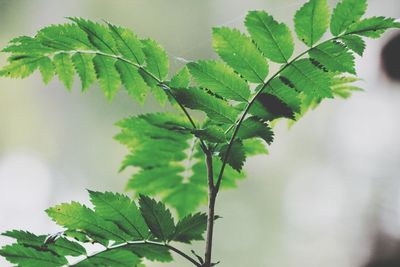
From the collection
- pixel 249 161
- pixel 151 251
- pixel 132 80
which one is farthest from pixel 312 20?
pixel 249 161

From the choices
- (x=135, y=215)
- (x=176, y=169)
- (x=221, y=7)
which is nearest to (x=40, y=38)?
(x=135, y=215)

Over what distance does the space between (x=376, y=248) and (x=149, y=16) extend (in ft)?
7.96

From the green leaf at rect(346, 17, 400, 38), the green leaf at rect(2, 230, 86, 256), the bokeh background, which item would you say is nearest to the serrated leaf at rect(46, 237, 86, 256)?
the green leaf at rect(2, 230, 86, 256)

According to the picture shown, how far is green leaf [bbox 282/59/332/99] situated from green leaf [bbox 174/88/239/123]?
0.42 feet

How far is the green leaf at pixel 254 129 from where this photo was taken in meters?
0.77

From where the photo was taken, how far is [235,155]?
0.78 m

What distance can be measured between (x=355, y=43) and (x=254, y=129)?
0.24m

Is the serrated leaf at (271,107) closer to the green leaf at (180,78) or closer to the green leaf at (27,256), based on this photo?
the green leaf at (180,78)

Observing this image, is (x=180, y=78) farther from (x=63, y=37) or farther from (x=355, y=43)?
(x=355, y=43)

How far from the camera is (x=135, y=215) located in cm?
74

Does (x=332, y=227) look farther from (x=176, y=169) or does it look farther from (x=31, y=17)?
(x=31, y=17)

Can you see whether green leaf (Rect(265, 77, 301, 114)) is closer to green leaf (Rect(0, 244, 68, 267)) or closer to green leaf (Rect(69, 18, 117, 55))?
green leaf (Rect(69, 18, 117, 55))

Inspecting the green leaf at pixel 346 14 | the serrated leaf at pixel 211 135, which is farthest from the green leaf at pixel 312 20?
the serrated leaf at pixel 211 135

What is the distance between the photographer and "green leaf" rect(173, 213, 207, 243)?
2.55 ft
